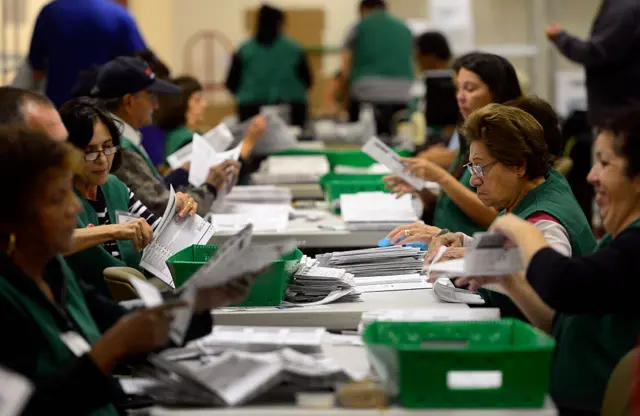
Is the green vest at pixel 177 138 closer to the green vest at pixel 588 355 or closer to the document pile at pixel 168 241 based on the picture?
the document pile at pixel 168 241

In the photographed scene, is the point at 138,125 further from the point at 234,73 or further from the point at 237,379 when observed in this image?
the point at 234,73

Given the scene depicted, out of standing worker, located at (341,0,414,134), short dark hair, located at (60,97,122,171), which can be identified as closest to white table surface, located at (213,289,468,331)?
short dark hair, located at (60,97,122,171)

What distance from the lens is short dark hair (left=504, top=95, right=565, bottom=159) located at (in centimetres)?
303

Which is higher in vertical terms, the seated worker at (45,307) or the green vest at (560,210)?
the seated worker at (45,307)

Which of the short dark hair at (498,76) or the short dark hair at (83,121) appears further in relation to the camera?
the short dark hair at (498,76)

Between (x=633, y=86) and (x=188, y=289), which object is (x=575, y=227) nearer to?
(x=188, y=289)

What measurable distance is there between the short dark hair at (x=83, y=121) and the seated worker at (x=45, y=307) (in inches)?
43.9

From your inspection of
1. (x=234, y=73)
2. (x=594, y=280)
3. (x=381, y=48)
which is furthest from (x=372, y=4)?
(x=594, y=280)

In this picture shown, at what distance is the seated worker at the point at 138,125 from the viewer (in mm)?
3744

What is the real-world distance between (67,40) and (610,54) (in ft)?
10.6

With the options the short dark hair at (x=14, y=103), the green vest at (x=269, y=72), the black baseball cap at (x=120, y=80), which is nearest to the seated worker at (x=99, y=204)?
the short dark hair at (x=14, y=103)

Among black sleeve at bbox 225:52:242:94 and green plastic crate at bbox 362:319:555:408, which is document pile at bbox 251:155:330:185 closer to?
green plastic crate at bbox 362:319:555:408

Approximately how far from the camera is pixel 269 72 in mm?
8617

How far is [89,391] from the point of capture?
175 centimetres
